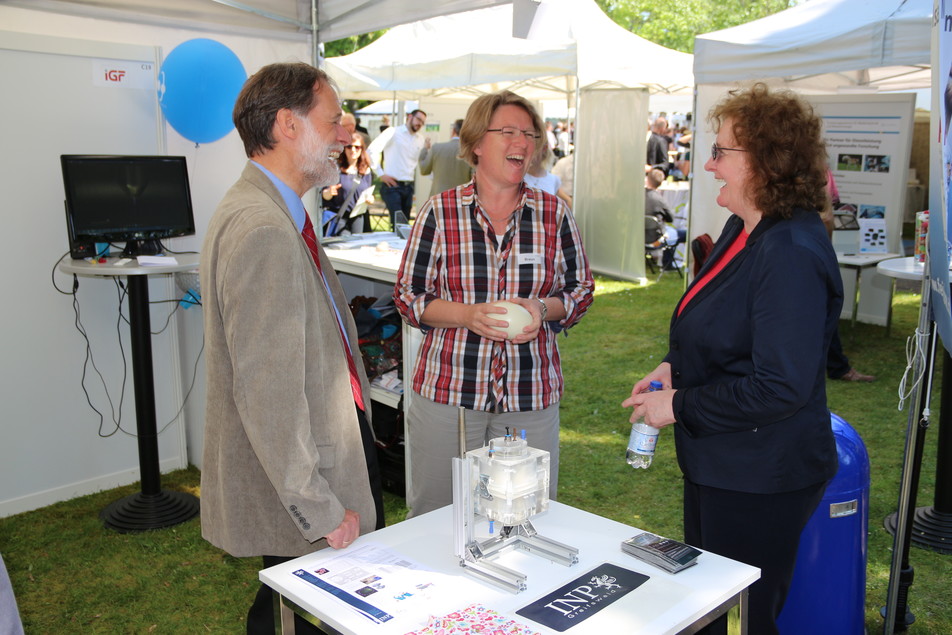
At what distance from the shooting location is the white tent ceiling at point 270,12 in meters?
3.79

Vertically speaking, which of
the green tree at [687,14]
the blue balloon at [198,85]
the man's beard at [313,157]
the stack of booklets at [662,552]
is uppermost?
the green tree at [687,14]

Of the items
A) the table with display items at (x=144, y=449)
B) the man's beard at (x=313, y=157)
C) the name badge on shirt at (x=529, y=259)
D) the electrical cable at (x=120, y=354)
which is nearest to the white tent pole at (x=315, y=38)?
the table with display items at (x=144, y=449)

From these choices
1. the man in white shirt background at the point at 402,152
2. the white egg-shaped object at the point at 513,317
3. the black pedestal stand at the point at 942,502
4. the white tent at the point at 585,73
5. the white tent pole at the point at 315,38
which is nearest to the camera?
the white egg-shaped object at the point at 513,317

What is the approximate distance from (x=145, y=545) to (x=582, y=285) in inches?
90.0

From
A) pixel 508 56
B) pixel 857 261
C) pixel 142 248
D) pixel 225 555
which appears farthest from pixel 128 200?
pixel 857 261

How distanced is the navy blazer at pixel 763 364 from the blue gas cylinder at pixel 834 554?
568 millimetres

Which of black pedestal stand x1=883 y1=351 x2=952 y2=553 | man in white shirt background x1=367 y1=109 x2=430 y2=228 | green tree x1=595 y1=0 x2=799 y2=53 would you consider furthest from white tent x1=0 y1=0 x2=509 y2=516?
green tree x1=595 y1=0 x2=799 y2=53

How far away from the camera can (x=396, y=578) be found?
156 cm

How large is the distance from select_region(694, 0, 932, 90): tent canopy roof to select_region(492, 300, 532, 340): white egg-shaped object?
3576 mm

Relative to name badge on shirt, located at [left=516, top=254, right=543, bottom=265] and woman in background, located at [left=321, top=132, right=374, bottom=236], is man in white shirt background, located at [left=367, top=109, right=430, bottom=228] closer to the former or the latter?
woman in background, located at [left=321, top=132, right=374, bottom=236]

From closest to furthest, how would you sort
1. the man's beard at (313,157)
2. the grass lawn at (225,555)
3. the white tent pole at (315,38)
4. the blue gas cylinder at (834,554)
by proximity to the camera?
the man's beard at (313,157)
the blue gas cylinder at (834,554)
the grass lawn at (225,555)
the white tent pole at (315,38)

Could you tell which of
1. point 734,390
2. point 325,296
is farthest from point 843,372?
point 325,296

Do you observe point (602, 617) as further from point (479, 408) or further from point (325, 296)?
point (479, 408)

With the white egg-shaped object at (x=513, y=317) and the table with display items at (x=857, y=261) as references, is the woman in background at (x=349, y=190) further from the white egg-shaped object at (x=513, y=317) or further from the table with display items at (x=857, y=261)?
the white egg-shaped object at (x=513, y=317)
